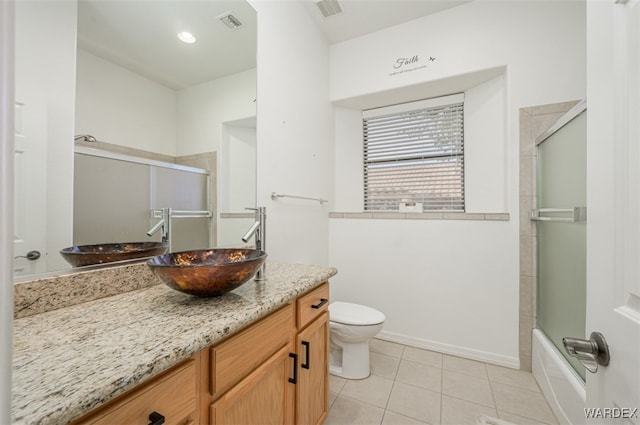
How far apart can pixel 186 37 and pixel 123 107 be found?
1.73 ft

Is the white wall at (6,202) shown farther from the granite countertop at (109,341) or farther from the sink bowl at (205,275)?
the sink bowl at (205,275)

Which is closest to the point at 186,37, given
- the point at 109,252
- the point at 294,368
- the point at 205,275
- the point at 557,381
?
the point at 109,252

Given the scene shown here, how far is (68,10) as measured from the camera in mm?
866

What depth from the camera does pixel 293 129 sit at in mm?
1993

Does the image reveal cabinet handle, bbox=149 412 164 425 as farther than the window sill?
No

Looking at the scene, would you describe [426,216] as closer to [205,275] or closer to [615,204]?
[615,204]

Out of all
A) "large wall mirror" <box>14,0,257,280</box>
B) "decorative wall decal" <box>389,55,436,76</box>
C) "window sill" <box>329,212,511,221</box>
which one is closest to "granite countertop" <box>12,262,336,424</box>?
"large wall mirror" <box>14,0,257,280</box>

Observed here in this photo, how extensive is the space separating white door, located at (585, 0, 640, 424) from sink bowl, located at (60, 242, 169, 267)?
142 cm

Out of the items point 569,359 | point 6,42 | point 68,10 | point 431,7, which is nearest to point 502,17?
point 431,7

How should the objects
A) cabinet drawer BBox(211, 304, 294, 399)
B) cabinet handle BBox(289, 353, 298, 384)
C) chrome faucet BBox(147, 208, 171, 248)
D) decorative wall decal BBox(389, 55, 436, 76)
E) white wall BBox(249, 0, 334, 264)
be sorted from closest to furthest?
1. cabinet drawer BBox(211, 304, 294, 399)
2. cabinet handle BBox(289, 353, 298, 384)
3. chrome faucet BBox(147, 208, 171, 248)
4. white wall BBox(249, 0, 334, 264)
5. decorative wall decal BBox(389, 55, 436, 76)

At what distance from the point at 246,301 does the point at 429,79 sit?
2201 millimetres

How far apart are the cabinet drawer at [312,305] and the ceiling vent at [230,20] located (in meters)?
1.51

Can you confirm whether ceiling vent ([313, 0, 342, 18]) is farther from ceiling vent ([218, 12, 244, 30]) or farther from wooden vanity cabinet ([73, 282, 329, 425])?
wooden vanity cabinet ([73, 282, 329, 425])

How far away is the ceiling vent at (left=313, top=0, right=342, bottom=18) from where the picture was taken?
2.03m
